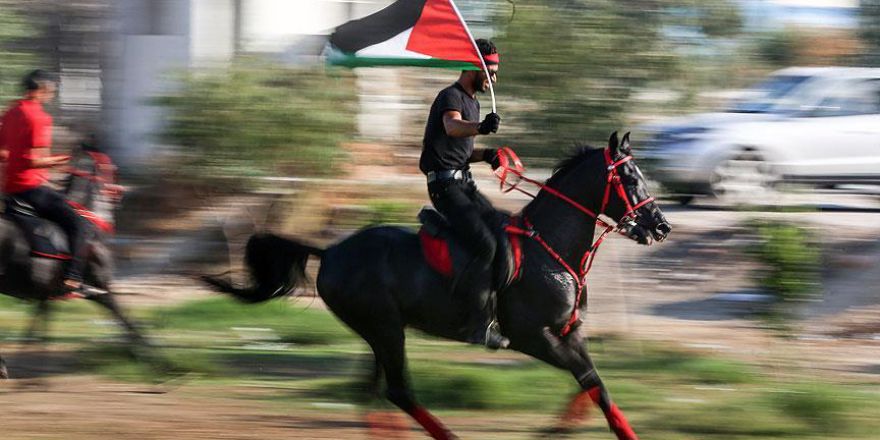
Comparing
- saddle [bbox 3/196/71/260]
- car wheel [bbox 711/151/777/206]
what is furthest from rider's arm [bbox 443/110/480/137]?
car wheel [bbox 711/151/777/206]

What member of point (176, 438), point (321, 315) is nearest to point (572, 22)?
point (321, 315)

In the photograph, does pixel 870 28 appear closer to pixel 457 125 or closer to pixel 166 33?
pixel 457 125

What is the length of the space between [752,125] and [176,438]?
10592 mm

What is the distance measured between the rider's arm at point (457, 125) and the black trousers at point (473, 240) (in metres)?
0.34

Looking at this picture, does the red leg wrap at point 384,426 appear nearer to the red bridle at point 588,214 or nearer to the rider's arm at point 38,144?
the red bridle at point 588,214

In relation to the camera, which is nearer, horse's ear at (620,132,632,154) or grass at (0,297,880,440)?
horse's ear at (620,132,632,154)

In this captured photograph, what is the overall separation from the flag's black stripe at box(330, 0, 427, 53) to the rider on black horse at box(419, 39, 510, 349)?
2.13ft

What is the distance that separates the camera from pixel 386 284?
8102mm

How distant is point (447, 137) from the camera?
8.06 meters

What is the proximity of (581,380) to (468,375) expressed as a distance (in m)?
1.76

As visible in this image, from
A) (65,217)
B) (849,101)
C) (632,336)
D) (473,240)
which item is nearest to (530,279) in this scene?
(473,240)

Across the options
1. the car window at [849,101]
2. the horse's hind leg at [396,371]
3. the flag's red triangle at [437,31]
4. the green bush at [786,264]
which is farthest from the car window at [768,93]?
the horse's hind leg at [396,371]

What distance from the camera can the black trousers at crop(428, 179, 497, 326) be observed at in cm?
788

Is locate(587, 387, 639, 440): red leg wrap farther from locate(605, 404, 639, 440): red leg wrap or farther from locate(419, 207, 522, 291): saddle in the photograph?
locate(419, 207, 522, 291): saddle
